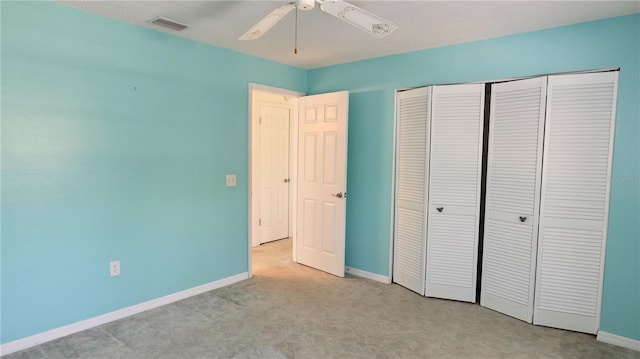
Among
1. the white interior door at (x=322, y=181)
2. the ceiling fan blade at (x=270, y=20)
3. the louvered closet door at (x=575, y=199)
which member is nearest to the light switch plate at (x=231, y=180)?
the white interior door at (x=322, y=181)

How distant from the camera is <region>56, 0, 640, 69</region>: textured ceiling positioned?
2.37 metres

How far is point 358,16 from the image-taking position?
1881mm

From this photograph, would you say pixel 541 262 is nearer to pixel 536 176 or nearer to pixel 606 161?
pixel 536 176

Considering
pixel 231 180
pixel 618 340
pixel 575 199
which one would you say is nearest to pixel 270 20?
pixel 231 180

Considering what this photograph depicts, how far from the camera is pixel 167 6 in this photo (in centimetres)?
245

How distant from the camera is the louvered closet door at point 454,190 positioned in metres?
3.12

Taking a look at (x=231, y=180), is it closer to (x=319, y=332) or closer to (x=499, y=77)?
(x=319, y=332)

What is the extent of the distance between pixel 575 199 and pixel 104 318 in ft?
11.9

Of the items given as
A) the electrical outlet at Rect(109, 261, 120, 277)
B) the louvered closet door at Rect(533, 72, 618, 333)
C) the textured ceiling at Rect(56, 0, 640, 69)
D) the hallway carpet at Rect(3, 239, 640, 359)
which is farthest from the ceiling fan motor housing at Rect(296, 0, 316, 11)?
the electrical outlet at Rect(109, 261, 120, 277)

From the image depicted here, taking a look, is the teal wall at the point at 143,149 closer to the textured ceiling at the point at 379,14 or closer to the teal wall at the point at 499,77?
the teal wall at the point at 499,77

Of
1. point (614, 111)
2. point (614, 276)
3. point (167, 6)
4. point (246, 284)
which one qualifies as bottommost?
point (246, 284)

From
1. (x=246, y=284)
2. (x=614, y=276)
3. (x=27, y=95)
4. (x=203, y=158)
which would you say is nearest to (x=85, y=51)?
(x=27, y=95)

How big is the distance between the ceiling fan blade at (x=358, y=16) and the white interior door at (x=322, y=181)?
1770 mm

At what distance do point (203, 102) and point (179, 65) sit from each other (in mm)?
364
